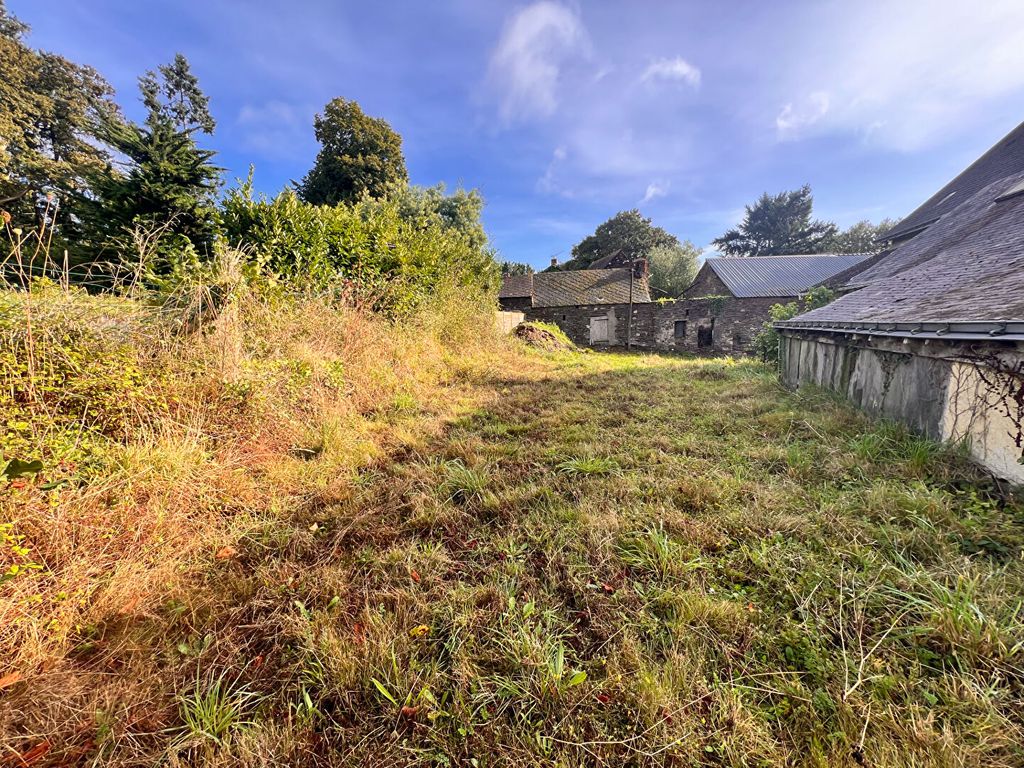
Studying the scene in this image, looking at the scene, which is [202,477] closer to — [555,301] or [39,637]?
[39,637]

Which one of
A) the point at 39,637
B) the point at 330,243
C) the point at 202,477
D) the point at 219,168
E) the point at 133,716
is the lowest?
the point at 133,716

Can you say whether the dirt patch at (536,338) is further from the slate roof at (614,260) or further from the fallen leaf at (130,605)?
the slate roof at (614,260)

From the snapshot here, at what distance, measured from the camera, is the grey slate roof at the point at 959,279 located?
2.94 m

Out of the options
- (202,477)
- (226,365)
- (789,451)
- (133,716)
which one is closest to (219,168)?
(226,365)

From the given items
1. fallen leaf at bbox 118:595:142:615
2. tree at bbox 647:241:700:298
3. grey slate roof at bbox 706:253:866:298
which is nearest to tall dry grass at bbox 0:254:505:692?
fallen leaf at bbox 118:595:142:615

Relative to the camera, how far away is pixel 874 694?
120 centimetres

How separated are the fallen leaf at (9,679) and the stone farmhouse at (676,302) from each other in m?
19.4

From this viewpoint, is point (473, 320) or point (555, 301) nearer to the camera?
point (473, 320)

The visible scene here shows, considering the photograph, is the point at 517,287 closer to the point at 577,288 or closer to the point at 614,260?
the point at 577,288

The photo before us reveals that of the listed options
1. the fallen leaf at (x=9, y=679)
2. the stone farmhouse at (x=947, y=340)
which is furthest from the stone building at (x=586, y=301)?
the fallen leaf at (x=9, y=679)

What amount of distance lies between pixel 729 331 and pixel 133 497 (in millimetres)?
20266

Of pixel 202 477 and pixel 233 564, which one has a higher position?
pixel 202 477

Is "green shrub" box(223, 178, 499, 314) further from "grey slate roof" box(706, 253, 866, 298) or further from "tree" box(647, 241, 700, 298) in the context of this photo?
"tree" box(647, 241, 700, 298)

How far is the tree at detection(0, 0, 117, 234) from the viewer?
1275cm
